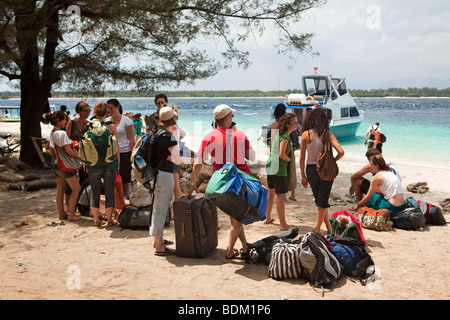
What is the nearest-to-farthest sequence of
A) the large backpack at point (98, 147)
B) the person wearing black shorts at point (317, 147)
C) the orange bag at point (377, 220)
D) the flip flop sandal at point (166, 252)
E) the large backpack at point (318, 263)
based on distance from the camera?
the large backpack at point (318, 263), the flip flop sandal at point (166, 252), the person wearing black shorts at point (317, 147), the large backpack at point (98, 147), the orange bag at point (377, 220)

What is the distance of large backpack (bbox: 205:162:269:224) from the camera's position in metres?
3.77

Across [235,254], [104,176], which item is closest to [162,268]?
[235,254]

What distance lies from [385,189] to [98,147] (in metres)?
3.70

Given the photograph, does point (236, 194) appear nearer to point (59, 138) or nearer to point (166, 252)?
point (166, 252)

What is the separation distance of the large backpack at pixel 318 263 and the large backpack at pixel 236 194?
52cm

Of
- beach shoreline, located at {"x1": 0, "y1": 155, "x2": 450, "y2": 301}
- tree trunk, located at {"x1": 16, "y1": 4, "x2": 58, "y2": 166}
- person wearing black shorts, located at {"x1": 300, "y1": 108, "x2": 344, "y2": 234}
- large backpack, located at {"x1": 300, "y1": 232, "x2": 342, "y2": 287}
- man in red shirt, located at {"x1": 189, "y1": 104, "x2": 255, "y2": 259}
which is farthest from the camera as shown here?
tree trunk, located at {"x1": 16, "y1": 4, "x2": 58, "y2": 166}

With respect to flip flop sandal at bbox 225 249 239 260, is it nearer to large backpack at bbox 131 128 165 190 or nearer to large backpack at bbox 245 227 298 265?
large backpack at bbox 245 227 298 265

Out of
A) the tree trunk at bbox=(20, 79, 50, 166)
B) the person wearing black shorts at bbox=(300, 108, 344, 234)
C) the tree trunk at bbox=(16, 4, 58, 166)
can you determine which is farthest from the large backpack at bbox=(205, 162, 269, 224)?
the tree trunk at bbox=(20, 79, 50, 166)

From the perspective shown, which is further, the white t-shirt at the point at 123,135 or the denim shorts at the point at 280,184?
the white t-shirt at the point at 123,135

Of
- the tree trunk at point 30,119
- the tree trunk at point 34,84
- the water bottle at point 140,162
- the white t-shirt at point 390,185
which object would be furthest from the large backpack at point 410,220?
the tree trunk at point 30,119

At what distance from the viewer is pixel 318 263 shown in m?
3.61

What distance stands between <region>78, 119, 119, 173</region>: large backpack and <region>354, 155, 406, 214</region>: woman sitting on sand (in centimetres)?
333

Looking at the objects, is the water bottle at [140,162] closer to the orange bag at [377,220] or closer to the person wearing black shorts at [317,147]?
the person wearing black shorts at [317,147]

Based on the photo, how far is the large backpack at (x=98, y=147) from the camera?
5.08 m
